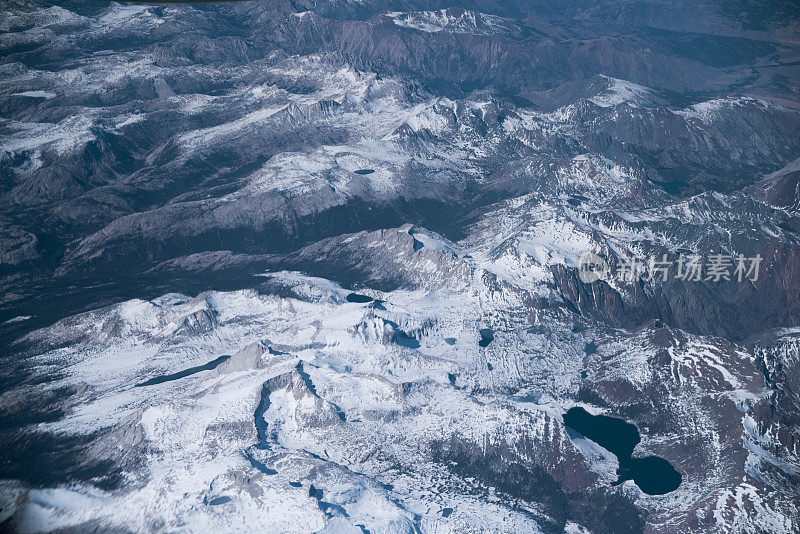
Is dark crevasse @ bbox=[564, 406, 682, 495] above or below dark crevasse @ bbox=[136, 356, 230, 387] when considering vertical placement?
above

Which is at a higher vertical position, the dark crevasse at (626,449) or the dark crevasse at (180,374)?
the dark crevasse at (626,449)

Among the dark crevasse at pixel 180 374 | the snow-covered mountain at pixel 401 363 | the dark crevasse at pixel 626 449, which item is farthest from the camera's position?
the dark crevasse at pixel 180 374

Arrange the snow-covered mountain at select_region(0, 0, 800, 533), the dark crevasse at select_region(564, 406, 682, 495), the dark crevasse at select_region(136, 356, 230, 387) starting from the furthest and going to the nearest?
the dark crevasse at select_region(136, 356, 230, 387)
the dark crevasse at select_region(564, 406, 682, 495)
the snow-covered mountain at select_region(0, 0, 800, 533)

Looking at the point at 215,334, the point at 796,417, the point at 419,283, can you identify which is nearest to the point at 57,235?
the point at 215,334

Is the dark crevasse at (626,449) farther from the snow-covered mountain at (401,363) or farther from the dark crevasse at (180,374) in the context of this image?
the dark crevasse at (180,374)

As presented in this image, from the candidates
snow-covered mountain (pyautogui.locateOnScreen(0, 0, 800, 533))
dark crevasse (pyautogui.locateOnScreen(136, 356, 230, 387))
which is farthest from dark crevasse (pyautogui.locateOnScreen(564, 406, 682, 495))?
dark crevasse (pyautogui.locateOnScreen(136, 356, 230, 387))

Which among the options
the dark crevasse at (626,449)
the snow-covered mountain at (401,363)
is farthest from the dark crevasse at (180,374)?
the dark crevasse at (626,449)

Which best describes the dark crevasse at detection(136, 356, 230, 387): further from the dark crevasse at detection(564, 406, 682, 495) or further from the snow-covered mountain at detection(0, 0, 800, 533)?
the dark crevasse at detection(564, 406, 682, 495)

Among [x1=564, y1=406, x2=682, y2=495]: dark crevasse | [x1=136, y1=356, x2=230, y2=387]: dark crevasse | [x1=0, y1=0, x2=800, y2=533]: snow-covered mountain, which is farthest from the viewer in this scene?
[x1=136, y1=356, x2=230, y2=387]: dark crevasse
